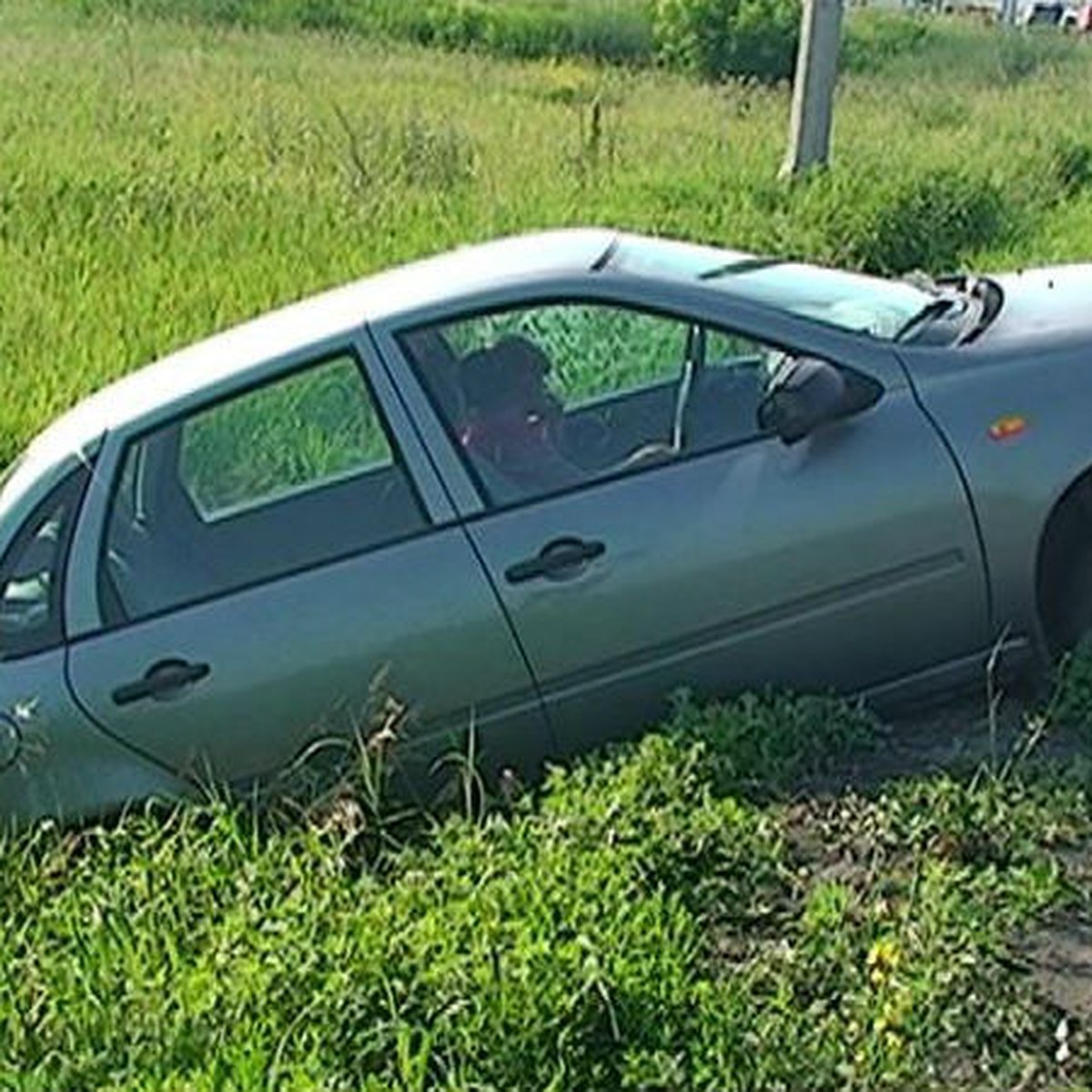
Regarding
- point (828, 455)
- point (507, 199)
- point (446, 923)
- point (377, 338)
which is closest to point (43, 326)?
point (507, 199)

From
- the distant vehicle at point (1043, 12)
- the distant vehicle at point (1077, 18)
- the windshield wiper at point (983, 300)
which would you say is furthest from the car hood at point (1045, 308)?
the distant vehicle at point (1043, 12)

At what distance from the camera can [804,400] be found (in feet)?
14.9

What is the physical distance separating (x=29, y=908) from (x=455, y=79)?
2249 centimetres

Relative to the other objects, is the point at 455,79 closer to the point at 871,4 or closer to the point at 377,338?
the point at 377,338

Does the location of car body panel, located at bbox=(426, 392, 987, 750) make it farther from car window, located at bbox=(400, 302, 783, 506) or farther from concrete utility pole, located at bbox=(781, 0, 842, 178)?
concrete utility pole, located at bbox=(781, 0, 842, 178)

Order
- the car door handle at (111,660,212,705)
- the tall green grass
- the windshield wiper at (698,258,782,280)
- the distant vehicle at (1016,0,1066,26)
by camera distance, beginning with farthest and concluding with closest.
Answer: the distant vehicle at (1016,0,1066,26) < the tall green grass < the windshield wiper at (698,258,782,280) < the car door handle at (111,660,212,705)

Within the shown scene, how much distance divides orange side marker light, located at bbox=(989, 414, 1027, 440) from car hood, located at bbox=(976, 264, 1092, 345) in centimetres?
29

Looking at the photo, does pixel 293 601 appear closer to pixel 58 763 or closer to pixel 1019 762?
pixel 58 763

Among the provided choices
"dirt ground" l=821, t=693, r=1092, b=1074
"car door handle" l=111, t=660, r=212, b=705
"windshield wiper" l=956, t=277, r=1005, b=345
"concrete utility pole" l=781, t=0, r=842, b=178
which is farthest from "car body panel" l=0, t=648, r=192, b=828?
"concrete utility pole" l=781, t=0, r=842, b=178

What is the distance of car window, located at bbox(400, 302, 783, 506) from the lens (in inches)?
184

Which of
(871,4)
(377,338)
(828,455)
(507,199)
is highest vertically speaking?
(377,338)

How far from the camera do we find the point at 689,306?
4.76 meters

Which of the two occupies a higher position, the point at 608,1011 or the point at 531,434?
the point at 531,434

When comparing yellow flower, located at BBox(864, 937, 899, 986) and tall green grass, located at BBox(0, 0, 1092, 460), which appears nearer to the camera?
yellow flower, located at BBox(864, 937, 899, 986)
